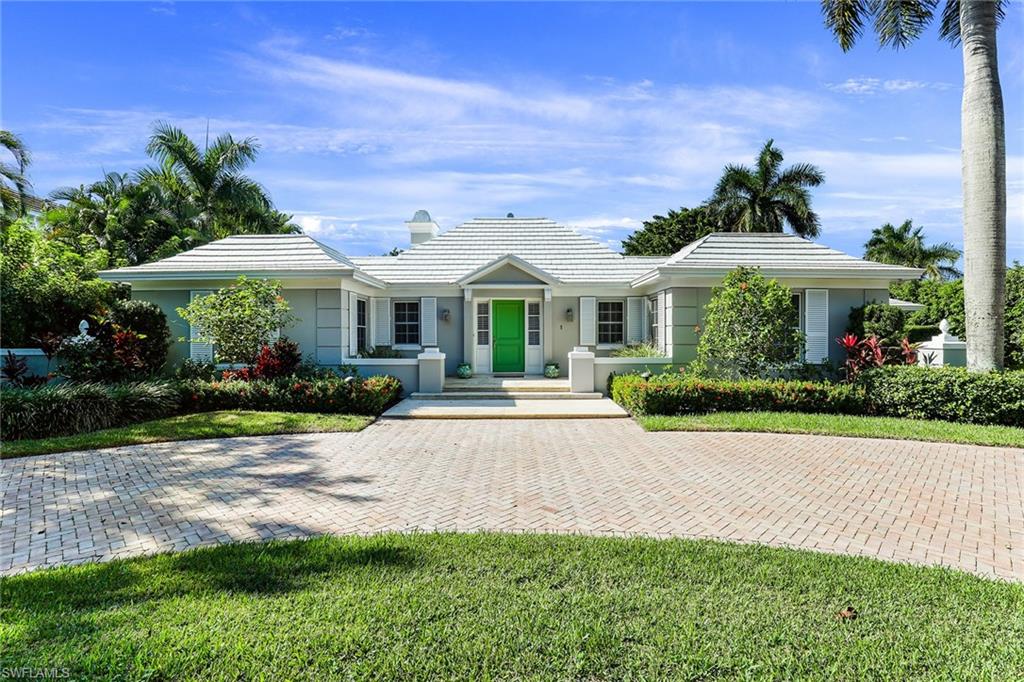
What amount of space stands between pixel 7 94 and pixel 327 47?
4.83 metres

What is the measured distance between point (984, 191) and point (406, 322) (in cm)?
1487

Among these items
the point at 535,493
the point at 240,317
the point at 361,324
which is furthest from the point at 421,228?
the point at 535,493

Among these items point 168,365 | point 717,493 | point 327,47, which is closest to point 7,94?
point 327,47

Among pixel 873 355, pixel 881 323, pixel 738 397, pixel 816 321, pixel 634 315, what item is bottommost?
pixel 738 397

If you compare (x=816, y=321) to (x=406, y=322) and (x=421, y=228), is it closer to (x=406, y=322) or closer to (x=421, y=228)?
(x=406, y=322)

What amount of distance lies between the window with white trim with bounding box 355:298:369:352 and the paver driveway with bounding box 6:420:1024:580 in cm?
673

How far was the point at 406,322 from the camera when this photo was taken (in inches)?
677

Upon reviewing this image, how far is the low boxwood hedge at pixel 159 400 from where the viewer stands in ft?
29.6

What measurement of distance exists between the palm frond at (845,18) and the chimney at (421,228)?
1430 centimetres

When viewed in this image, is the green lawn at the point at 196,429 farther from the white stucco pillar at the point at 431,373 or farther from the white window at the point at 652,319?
the white window at the point at 652,319

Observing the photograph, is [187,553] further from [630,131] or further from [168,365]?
[630,131]

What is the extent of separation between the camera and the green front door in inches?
669

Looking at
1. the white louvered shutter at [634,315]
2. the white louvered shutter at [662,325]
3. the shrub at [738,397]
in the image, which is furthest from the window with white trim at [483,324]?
the shrub at [738,397]

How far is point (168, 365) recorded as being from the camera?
14.3 meters
